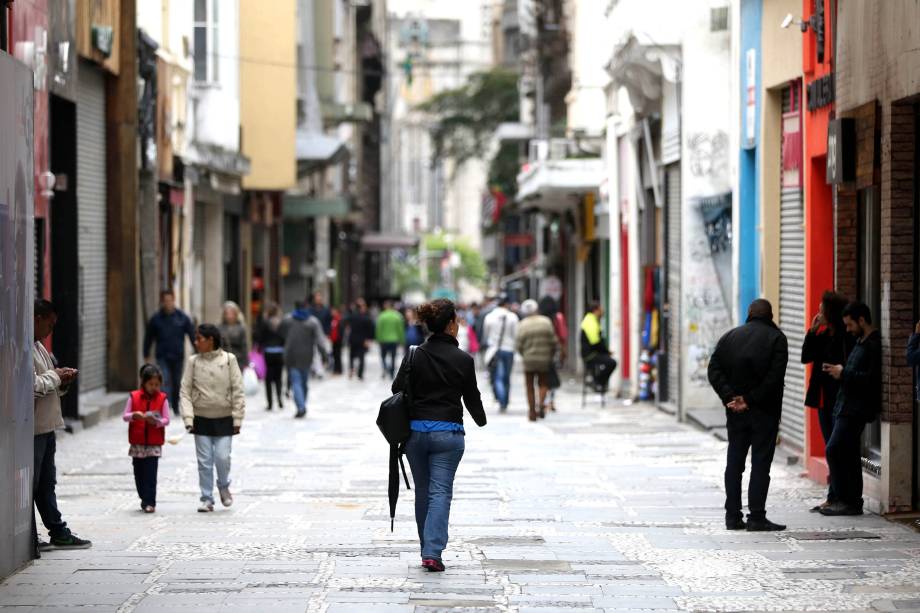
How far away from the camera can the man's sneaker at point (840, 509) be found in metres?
13.5

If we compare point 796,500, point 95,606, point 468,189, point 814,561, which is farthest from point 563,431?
point 468,189

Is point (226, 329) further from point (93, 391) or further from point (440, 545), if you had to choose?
point (440, 545)

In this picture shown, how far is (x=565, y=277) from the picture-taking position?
151 feet

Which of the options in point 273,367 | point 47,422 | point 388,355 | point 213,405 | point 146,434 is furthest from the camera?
point 388,355

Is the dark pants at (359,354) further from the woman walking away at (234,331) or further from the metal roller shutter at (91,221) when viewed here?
the metal roller shutter at (91,221)

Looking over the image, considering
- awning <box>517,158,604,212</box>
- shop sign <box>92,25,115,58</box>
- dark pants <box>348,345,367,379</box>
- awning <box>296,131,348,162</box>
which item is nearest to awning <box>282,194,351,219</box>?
awning <box>296,131,348,162</box>

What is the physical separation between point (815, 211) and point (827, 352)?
3332 mm

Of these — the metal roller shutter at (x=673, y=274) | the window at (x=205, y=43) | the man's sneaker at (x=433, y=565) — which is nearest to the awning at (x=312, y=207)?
the window at (x=205, y=43)

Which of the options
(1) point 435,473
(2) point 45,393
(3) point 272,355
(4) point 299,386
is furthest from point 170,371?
(1) point 435,473

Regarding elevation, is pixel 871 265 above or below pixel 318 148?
below

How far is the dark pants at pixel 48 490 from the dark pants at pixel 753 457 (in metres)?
4.63

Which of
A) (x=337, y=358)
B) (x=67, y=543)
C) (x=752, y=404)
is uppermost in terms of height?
(x=752, y=404)

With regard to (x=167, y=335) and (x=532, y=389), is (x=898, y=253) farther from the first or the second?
(x=167, y=335)

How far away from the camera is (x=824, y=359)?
1391 centimetres
